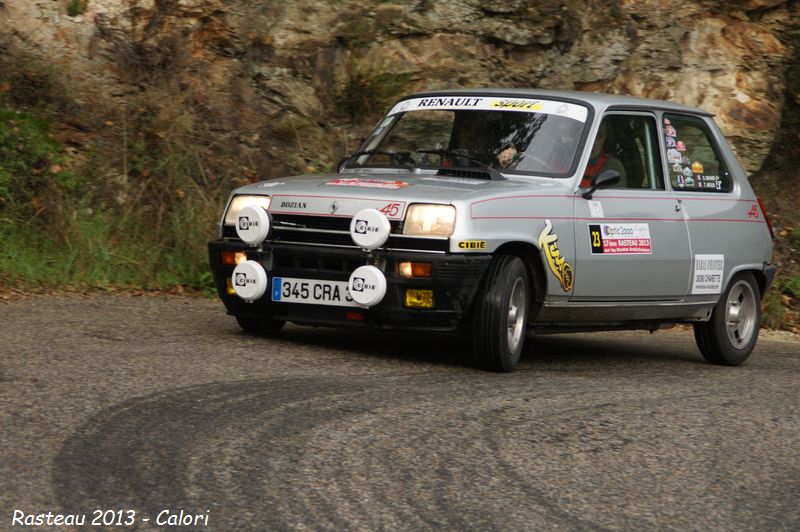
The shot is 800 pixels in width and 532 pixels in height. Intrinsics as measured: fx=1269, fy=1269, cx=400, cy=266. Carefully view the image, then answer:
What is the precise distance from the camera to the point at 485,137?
8.25m

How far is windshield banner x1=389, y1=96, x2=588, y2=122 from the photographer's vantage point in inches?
324

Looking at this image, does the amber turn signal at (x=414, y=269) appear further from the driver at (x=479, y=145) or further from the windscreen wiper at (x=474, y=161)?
the driver at (x=479, y=145)

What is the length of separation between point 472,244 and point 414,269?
0.35 meters

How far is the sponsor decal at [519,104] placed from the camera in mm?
8266

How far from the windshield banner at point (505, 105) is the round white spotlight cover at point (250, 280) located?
6.40 ft

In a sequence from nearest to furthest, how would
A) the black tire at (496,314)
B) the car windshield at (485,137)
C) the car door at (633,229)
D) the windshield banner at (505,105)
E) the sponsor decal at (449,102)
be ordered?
the black tire at (496,314)
the car door at (633,229)
the car windshield at (485,137)
the windshield banner at (505,105)
the sponsor decal at (449,102)

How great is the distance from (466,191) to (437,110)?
1.50m

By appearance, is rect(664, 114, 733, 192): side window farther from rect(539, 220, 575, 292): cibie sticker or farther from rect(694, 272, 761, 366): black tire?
rect(539, 220, 575, 292): cibie sticker

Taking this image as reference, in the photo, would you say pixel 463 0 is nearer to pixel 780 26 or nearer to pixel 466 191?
pixel 780 26

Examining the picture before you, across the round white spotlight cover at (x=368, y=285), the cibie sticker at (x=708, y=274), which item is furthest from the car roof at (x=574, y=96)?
the round white spotlight cover at (x=368, y=285)

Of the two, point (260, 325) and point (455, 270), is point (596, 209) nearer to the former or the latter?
point (455, 270)

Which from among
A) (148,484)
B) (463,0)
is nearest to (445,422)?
(148,484)

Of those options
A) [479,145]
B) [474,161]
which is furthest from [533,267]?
[479,145]

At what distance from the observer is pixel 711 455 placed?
544 cm
